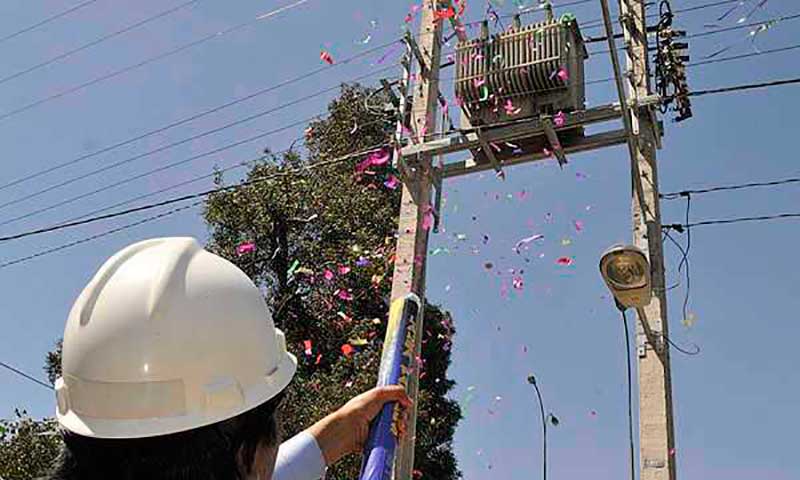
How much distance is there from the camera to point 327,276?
13.1m

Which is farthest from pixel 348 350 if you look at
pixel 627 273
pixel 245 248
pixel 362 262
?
pixel 627 273

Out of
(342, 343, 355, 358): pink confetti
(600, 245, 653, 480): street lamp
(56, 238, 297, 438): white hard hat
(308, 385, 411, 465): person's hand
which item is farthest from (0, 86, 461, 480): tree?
(56, 238, 297, 438): white hard hat

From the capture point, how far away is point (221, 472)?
44.3 inches

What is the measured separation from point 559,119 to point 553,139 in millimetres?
171

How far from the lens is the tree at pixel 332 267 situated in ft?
39.1

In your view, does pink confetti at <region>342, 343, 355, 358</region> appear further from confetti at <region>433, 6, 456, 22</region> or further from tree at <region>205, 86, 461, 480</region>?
confetti at <region>433, 6, 456, 22</region>

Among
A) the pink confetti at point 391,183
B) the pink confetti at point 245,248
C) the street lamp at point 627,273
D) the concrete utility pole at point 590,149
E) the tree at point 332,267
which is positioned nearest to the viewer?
the street lamp at point 627,273

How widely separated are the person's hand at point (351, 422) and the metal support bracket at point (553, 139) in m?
5.32

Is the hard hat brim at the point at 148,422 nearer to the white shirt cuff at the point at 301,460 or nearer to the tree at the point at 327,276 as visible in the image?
the white shirt cuff at the point at 301,460

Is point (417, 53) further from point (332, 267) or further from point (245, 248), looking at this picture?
point (245, 248)

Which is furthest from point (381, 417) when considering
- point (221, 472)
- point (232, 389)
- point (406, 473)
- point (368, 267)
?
point (368, 267)

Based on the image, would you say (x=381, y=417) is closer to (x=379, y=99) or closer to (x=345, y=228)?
(x=345, y=228)

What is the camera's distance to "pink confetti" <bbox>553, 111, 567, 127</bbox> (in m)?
7.19

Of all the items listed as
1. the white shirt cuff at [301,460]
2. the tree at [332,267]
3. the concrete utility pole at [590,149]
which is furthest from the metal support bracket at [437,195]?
the white shirt cuff at [301,460]
